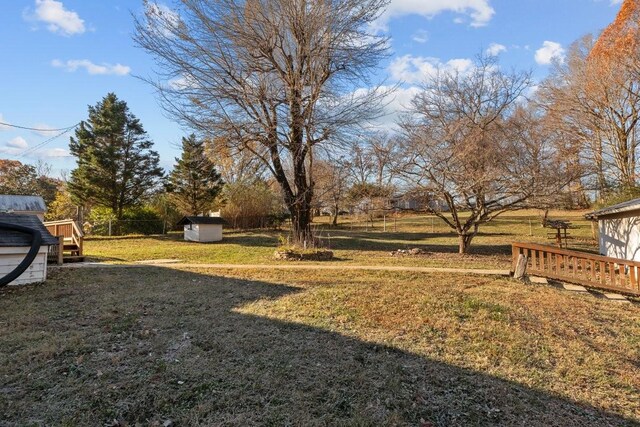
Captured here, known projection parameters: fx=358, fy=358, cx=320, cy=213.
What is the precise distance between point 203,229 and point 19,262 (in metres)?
10.6

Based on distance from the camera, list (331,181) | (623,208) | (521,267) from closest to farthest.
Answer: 1. (521,267)
2. (623,208)
3. (331,181)

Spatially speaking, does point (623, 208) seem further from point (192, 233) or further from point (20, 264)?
point (192, 233)

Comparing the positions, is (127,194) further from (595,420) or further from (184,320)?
(595,420)

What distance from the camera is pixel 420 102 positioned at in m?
13.4

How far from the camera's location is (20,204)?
44.6ft

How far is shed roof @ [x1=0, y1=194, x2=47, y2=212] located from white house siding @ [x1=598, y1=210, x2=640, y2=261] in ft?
65.7

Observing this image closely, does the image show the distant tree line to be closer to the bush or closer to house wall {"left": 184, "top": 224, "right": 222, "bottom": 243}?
house wall {"left": 184, "top": 224, "right": 222, "bottom": 243}

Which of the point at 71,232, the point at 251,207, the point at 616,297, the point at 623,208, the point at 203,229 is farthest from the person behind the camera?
the point at 251,207

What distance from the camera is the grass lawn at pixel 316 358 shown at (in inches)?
104

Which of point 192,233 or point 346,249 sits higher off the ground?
point 192,233

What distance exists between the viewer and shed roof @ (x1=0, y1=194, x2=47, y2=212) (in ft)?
43.5

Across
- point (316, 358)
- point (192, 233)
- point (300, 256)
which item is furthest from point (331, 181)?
point (316, 358)

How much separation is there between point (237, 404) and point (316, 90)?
1018 cm

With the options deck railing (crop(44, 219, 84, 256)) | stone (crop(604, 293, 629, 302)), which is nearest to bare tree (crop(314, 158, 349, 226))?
deck railing (crop(44, 219, 84, 256))
